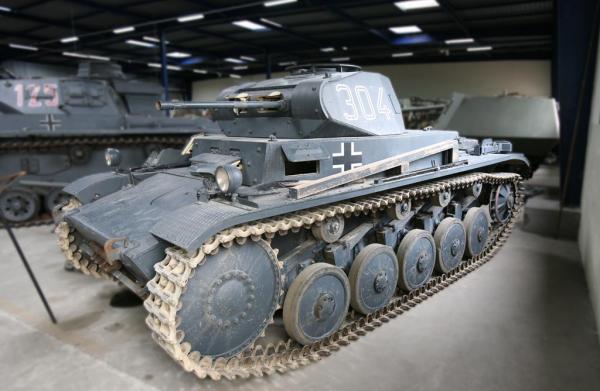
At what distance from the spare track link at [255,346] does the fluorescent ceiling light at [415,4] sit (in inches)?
360

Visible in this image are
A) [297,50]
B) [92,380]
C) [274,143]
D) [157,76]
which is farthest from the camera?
[157,76]

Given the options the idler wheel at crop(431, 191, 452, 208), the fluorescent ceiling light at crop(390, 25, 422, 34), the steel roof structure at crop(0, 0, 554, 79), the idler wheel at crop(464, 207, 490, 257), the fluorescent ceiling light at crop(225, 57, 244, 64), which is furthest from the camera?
the fluorescent ceiling light at crop(225, 57, 244, 64)

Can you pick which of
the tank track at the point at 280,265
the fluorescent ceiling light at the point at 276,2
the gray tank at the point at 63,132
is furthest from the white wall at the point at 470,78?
the tank track at the point at 280,265

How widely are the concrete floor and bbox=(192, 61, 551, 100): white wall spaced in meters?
17.9

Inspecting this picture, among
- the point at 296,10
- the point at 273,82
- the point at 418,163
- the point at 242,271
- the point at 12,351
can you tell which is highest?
the point at 296,10

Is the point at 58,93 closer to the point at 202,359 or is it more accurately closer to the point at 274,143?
the point at 274,143

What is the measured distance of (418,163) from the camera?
5488 millimetres

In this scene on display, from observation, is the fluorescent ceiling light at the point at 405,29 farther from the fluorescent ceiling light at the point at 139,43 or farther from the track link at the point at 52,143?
the fluorescent ceiling light at the point at 139,43

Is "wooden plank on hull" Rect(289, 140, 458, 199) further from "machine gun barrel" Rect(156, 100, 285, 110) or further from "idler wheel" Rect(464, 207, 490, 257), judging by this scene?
"machine gun barrel" Rect(156, 100, 285, 110)

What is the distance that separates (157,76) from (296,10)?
21.3 m

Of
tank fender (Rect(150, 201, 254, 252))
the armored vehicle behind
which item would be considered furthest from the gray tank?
tank fender (Rect(150, 201, 254, 252))

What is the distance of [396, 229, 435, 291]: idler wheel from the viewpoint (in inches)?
204

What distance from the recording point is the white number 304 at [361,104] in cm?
505

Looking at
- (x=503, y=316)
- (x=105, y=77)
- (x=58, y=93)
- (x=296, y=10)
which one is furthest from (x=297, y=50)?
(x=503, y=316)
